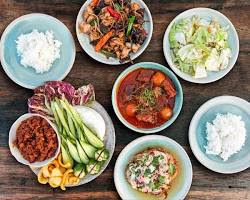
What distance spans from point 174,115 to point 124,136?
38cm

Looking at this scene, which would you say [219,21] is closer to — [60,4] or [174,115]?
[174,115]

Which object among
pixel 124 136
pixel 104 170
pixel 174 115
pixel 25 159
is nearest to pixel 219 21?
pixel 174 115

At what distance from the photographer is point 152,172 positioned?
398cm

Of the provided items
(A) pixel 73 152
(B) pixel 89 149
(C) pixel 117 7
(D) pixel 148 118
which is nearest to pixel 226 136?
(D) pixel 148 118

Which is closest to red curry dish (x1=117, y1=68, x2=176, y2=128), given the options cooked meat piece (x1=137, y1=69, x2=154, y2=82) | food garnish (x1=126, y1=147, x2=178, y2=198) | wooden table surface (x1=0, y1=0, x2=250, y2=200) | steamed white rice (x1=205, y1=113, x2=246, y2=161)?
cooked meat piece (x1=137, y1=69, x2=154, y2=82)

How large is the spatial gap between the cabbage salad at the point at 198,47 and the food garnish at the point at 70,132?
78 centimetres

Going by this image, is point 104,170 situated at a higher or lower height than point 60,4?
lower

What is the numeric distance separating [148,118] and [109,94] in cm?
34

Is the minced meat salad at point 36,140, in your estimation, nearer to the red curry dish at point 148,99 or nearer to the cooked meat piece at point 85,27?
the red curry dish at point 148,99

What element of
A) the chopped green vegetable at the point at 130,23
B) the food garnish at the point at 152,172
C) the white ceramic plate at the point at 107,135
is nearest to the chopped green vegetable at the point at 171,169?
the food garnish at the point at 152,172

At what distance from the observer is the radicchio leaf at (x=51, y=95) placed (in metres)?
3.98

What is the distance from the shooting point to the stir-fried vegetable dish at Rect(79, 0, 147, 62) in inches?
159

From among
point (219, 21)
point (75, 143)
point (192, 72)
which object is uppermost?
point (219, 21)

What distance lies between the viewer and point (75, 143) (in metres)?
3.98
